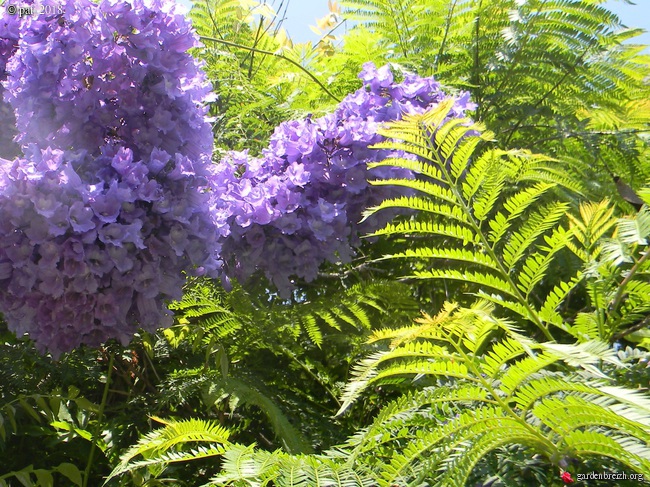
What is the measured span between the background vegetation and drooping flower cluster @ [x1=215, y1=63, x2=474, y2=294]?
0.10 meters

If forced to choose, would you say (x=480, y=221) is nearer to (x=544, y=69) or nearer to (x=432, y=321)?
(x=432, y=321)

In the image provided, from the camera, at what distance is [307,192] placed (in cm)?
161

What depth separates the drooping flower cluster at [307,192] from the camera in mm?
1551

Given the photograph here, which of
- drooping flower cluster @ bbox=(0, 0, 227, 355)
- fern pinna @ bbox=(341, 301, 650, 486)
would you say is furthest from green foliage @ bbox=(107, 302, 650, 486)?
drooping flower cluster @ bbox=(0, 0, 227, 355)

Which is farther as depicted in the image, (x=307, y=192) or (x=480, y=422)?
(x=307, y=192)

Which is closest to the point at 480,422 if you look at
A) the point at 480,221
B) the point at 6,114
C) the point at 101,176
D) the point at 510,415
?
the point at 510,415

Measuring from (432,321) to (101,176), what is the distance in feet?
2.39

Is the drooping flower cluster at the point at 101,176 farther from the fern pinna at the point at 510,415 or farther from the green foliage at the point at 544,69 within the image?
the green foliage at the point at 544,69

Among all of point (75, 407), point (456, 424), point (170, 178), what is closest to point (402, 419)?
point (456, 424)

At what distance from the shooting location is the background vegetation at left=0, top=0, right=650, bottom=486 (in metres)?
0.86

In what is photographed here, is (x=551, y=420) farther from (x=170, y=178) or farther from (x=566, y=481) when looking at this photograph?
(x=170, y=178)

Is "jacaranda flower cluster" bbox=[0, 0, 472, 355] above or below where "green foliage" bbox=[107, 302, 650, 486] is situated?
above

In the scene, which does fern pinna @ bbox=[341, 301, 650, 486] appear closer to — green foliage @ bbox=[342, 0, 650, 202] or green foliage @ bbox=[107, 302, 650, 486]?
green foliage @ bbox=[107, 302, 650, 486]

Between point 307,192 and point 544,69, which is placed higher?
point 544,69
